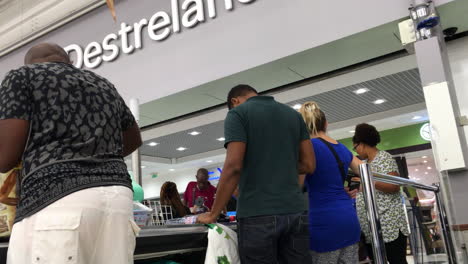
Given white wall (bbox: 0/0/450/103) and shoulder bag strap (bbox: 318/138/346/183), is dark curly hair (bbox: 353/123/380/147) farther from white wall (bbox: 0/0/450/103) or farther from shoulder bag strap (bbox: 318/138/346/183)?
shoulder bag strap (bbox: 318/138/346/183)

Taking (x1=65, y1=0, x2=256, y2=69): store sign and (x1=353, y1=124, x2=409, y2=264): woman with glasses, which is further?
(x1=65, y1=0, x2=256, y2=69): store sign

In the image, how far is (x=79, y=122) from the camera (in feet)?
4.10

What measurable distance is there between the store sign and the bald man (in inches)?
115

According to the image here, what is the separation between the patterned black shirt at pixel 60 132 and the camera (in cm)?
115

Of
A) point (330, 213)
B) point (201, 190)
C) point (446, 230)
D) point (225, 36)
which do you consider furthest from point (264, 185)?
point (201, 190)

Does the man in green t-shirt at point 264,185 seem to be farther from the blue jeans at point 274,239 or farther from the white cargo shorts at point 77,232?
the white cargo shorts at point 77,232

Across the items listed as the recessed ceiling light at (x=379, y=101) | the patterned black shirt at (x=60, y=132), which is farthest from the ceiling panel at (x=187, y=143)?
the patterned black shirt at (x=60, y=132)

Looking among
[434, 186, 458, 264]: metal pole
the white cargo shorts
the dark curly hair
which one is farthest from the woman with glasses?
the white cargo shorts

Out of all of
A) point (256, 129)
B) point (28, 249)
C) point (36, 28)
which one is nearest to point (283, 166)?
point (256, 129)

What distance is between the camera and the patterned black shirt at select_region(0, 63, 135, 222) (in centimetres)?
115

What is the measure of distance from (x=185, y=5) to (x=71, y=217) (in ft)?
11.7

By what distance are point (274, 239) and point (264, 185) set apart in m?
0.22

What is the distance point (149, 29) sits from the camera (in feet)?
15.2

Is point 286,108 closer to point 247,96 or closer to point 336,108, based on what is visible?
point 247,96
